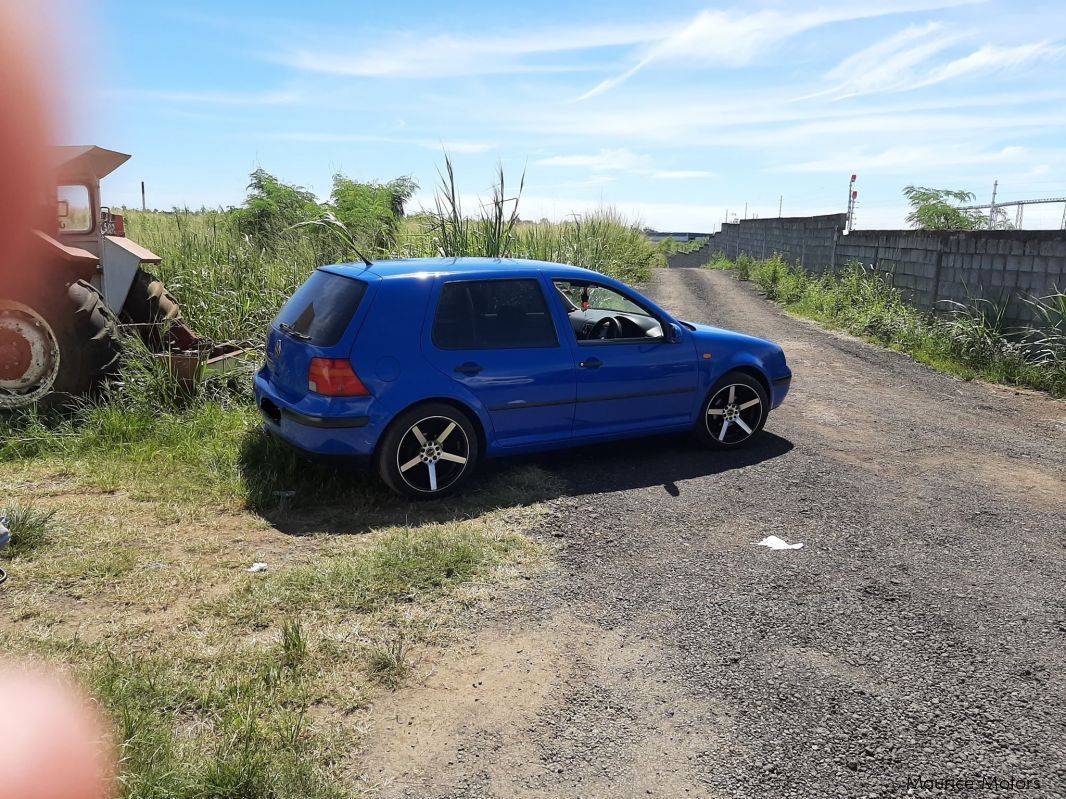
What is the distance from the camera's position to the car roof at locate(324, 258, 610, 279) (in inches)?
217

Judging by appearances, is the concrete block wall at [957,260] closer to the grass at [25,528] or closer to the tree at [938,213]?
the tree at [938,213]

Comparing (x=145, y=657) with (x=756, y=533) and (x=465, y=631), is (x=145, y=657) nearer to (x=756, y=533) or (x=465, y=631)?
(x=465, y=631)

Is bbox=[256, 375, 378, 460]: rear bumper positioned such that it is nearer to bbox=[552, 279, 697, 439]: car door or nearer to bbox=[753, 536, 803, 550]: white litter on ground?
bbox=[552, 279, 697, 439]: car door

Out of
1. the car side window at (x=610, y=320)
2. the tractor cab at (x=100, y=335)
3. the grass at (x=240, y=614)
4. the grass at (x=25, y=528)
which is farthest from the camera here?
the car side window at (x=610, y=320)

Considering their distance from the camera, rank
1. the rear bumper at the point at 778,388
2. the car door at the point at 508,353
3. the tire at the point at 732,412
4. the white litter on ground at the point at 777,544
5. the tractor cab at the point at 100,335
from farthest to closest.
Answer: the rear bumper at the point at 778,388 → the tire at the point at 732,412 → the tractor cab at the point at 100,335 → the car door at the point at 508,353 → the white litter on ground at the point at 777,544

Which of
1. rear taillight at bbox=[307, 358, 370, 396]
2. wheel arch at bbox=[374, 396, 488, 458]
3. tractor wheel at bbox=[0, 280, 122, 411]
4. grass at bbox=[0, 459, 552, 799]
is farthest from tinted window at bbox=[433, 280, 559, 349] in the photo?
tractor wheel at bbox=[0, 280, 122, 411]

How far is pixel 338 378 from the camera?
16.7 ft

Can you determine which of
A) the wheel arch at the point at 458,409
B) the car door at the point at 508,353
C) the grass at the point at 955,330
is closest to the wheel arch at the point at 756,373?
the car door at the point at 508,353

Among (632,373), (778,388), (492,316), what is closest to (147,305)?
(492,316)

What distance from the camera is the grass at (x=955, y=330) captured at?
10.2 m

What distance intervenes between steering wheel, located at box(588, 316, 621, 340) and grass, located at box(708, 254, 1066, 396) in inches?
254

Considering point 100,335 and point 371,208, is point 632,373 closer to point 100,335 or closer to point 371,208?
point 100,335

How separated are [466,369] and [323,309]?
40.7 inches

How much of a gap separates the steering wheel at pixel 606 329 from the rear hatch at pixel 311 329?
2029 millimetres
